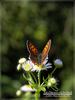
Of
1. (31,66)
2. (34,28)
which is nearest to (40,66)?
(31,66)

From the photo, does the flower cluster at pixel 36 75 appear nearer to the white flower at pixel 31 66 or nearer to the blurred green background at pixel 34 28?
the white flower at pixel 31 66

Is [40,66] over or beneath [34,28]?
beneath

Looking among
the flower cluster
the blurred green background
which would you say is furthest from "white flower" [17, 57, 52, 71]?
the blurred green background

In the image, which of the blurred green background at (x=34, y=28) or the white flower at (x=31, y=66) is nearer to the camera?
the white flower at (x=31, y=66)

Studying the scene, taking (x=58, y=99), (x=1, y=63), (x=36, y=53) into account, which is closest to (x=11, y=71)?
(x=1, y=63)

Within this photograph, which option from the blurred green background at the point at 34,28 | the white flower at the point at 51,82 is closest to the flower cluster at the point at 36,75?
the white flower at the point at 51,82

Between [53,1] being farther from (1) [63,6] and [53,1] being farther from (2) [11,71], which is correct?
(2) [11,71]

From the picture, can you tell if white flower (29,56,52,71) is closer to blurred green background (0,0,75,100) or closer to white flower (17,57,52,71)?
white flower (17,57,52,71)

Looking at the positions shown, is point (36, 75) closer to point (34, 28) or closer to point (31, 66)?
point (31, 66)
